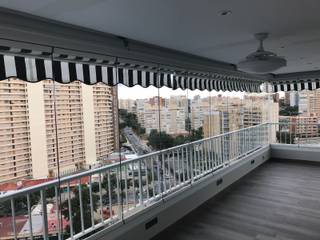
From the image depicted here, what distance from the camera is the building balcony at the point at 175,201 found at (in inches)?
111

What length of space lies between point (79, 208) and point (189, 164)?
2.25m

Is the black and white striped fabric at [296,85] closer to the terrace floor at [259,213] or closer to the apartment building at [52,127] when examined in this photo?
the terrace floor at [259,213]

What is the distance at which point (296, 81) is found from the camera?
696 centimetres

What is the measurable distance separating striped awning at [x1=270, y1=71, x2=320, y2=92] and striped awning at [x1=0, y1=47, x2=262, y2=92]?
3475 millimetres

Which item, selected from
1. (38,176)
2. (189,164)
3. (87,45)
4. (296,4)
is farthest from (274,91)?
(38,176)

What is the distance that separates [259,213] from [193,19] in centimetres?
309

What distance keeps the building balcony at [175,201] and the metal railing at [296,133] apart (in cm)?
186

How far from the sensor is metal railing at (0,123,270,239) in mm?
2660

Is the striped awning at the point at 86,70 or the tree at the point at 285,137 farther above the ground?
→ the striped awning at the point at 86,70

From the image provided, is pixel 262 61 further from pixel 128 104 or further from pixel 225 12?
pixel 128 104

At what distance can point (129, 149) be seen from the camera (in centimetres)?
366

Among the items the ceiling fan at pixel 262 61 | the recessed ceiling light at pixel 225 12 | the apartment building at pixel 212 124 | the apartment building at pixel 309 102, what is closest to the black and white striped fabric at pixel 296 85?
the apartment building at pixel 309 102

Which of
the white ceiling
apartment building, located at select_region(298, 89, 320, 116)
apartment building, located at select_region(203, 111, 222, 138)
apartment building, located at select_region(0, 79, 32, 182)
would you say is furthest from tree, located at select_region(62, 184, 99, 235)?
apartment building, located at select_region(298, 89, 320, 116)

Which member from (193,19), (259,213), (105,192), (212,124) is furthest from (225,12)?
(212,124)
